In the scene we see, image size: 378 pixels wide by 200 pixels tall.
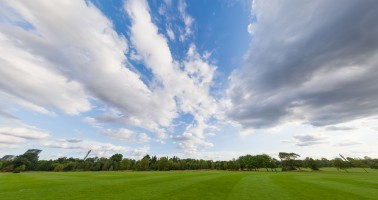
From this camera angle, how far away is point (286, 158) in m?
137

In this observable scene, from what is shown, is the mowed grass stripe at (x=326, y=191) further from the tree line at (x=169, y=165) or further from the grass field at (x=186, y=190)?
the tree line at (x=169, y=165)

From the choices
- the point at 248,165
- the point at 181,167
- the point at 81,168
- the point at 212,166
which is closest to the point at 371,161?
the point at 248,165

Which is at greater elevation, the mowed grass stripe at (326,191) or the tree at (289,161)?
the tree at (289,161)

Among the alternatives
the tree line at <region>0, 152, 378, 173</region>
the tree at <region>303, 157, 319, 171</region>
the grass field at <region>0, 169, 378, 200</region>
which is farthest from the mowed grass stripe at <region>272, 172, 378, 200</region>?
the tree at <region>303, 157, 319, 171</region>

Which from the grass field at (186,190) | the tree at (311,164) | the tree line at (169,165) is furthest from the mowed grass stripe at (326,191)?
the tree at (311,164)

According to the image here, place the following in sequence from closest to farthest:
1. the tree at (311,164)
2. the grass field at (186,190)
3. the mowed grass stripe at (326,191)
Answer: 1. the grass field at (186,190)
2. the mowed grass stripe at (326,191)
3. the tree at (311,164)

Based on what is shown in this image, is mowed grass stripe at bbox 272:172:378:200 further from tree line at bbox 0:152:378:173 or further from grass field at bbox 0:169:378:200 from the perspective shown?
tree line at bbox 0:152:378:173

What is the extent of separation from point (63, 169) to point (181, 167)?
9355 centimetres

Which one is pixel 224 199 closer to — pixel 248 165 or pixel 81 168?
pixel 248 165

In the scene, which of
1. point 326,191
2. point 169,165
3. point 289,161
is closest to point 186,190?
point 326,191

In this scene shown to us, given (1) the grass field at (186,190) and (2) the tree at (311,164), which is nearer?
(1) the grass field at (186,190)

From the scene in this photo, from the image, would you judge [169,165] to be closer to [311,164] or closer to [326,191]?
[311,164]

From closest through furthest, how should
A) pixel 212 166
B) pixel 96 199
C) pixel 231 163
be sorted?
pixel 96 199 → pixel 231 163 → pixel 212 166

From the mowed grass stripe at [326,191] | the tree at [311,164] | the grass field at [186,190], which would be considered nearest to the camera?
the grass field at [186,190]
